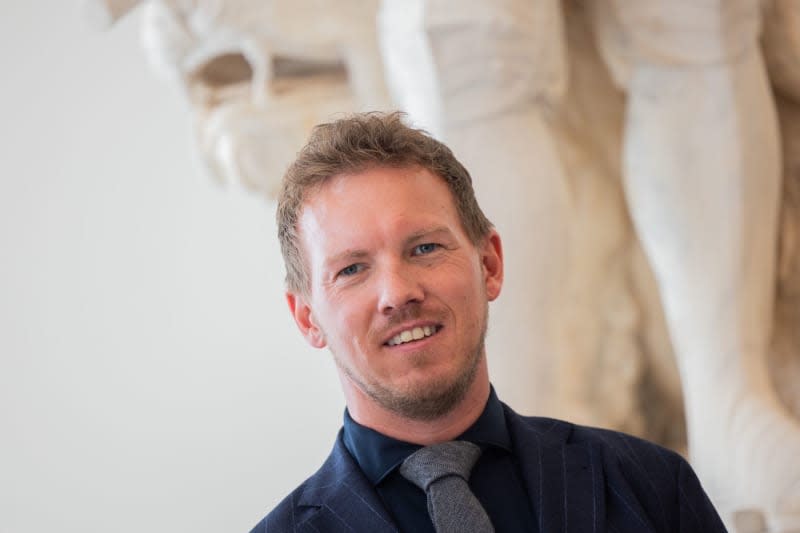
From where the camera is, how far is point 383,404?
0.75 metres

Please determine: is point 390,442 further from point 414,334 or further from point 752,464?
point 752,464

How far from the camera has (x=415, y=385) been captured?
29.2 inches

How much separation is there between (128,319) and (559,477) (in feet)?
5.10

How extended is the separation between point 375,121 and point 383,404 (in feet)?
0.54

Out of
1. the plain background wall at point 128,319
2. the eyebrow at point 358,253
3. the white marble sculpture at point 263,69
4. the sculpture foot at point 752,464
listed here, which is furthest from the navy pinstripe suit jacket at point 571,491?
the plain background wall at point 128,319

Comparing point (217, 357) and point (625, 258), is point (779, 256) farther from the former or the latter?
point (217, 357)

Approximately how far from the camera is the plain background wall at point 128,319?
204 cm

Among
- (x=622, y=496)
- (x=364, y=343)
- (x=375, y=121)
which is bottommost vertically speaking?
(x=622, y=496)

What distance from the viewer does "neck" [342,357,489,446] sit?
76 cm

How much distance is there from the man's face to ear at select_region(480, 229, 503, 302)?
5 cm

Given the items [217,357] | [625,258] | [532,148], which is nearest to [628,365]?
[625,258]

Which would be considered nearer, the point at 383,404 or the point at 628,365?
the point at 383,404

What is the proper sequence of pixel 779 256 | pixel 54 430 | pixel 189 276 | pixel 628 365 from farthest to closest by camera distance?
pixel 189 276 < pixel 54 430 < pixel 628 365 < pixel 779 256

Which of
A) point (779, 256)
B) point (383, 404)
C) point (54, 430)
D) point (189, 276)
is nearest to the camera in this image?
point (383, 404)
